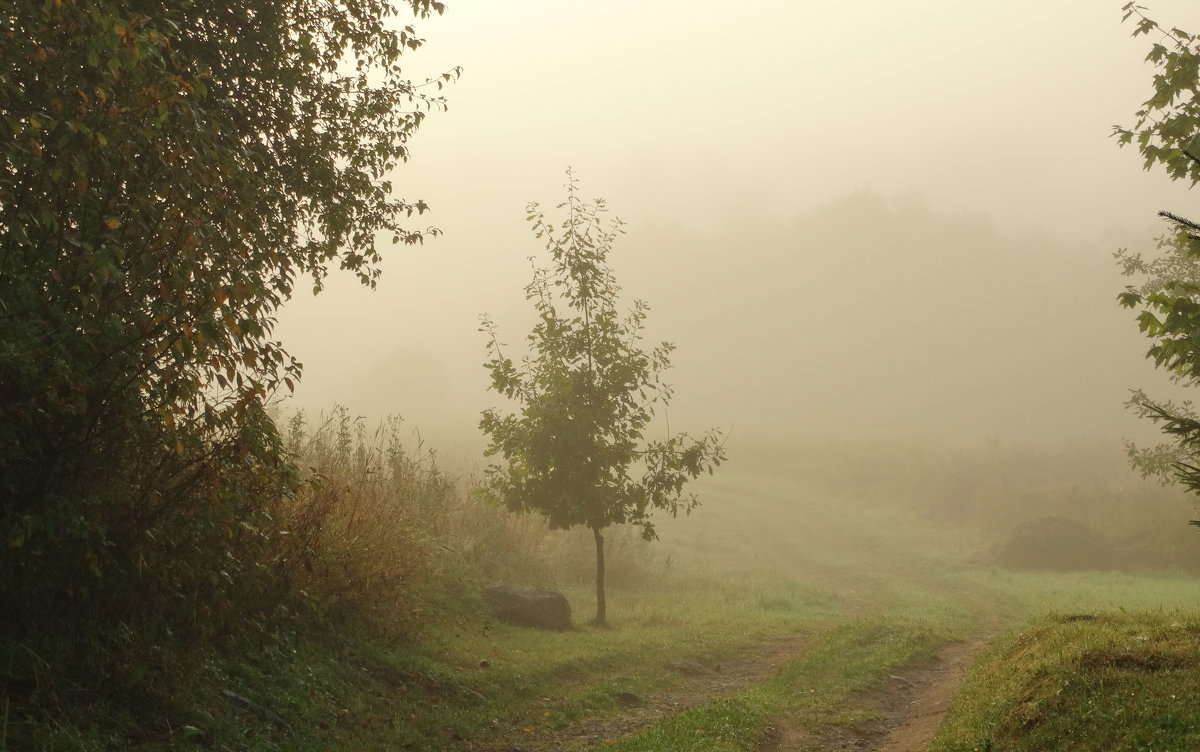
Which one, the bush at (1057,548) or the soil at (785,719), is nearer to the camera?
the soil at (785,719)

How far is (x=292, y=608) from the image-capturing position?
1196 centimetres

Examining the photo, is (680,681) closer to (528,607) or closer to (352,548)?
(528,607)

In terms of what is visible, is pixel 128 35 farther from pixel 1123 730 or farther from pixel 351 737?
pixel 1123 730

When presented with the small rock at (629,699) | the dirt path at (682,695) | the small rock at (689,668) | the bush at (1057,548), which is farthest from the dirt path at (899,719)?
the bush at (1057,548)

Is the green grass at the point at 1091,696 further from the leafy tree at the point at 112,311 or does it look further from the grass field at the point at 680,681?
the leafy tree at the point at 112,311

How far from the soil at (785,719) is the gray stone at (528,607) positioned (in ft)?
10.9

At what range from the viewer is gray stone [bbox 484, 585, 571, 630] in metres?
18.3

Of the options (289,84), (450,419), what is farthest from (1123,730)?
(450,419)

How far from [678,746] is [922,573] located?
2819 cm

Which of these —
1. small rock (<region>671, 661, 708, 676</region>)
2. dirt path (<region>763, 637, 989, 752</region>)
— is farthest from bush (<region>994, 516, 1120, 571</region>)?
small rock (<region>671, 661, 708, 676</region>)

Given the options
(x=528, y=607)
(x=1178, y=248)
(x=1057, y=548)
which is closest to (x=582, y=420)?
(x=528, y=607)

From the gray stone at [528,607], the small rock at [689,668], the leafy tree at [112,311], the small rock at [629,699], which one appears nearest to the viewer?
the leafy tree at [112,311]

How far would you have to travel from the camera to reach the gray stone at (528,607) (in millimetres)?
18344

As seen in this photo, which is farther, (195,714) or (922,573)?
(922,573)
